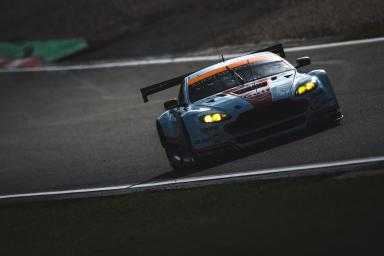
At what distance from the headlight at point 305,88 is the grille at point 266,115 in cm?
12

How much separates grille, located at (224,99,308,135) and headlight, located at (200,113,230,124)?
109mm

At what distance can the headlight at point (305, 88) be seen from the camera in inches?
413

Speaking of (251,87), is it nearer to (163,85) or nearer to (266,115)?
(266,115)

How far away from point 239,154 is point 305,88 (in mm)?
1181

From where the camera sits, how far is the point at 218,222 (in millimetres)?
7281

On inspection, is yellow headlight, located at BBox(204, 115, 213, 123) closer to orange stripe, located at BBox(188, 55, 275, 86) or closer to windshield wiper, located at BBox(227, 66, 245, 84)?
windshield wiper, located at BBox(227, 66, 245, 84)

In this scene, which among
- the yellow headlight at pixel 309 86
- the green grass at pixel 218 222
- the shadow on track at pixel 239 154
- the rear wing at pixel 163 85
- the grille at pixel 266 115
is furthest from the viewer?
the rear wing at pixel 163 85

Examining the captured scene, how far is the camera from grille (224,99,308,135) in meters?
10.3

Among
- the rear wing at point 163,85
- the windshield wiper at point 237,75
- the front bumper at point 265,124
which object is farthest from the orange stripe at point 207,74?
the front bumper at point 265,124

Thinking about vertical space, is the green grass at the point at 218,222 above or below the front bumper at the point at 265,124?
below

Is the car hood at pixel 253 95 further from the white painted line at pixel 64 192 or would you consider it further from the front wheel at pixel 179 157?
the white painted line at pixel 64 192

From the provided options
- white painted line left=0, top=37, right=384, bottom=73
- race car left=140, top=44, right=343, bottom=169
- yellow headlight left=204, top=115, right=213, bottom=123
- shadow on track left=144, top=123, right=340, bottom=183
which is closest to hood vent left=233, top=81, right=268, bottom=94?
race car left=140, top=44, right=343, bottom=169

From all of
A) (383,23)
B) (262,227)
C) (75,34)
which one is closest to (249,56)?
(262,227)

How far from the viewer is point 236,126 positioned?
10.4 m
